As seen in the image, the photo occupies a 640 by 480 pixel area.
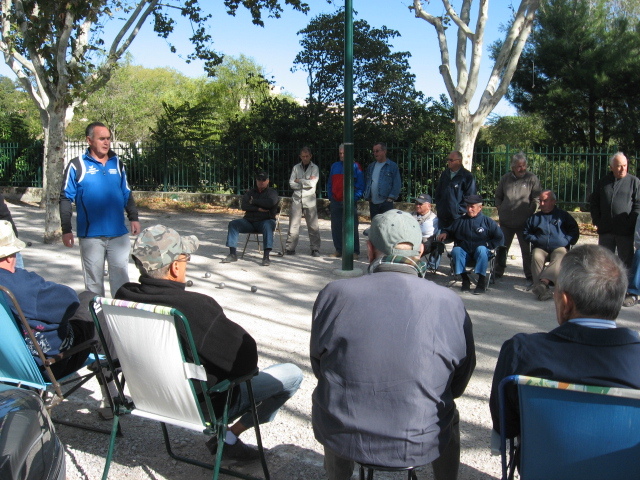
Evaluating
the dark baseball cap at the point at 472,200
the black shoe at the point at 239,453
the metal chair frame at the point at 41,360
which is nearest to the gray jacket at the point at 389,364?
the black shoe at the point at 239,453

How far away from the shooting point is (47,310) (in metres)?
3.74

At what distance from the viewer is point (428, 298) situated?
8.35 feet

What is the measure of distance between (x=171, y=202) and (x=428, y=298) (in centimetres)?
1737

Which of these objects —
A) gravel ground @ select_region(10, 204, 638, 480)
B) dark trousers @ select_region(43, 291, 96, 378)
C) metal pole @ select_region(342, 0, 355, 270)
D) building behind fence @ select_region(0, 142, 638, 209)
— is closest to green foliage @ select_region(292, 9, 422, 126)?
building behind fence @ select_region(0, 142, 638, 209)

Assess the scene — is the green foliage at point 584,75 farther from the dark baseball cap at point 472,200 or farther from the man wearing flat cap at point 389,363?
the man wearing flat cap at point 389,363

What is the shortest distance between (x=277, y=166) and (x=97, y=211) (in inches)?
507

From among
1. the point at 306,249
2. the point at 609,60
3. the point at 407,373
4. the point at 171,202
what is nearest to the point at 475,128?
the point at 306,249

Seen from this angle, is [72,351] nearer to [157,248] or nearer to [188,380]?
[157,248]

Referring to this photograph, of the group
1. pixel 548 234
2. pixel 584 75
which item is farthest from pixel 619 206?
pixel 584 75

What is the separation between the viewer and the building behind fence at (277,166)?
15.3m

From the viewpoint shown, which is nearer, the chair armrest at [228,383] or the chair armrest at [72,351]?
the chair armrest at [228,383]

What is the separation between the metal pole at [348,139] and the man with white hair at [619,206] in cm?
311

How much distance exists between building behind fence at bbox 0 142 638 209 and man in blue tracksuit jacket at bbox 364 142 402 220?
5.90 metres

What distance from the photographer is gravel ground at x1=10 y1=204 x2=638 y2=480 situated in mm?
3740
